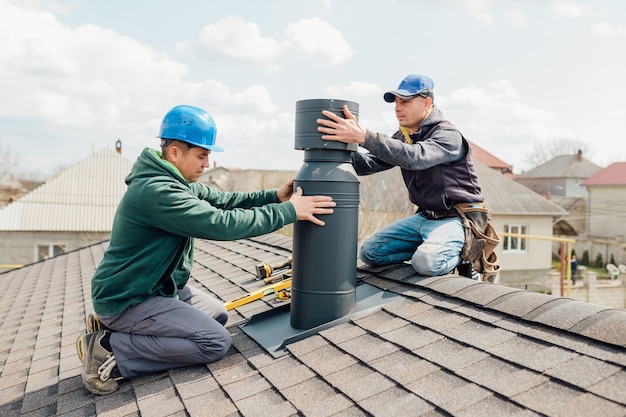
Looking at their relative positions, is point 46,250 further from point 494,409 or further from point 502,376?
point 494,409

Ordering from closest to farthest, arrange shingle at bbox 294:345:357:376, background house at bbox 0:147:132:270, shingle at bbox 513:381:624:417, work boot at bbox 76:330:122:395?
shingle at bbox 513:381:624:417 < shingle at bbox 294:345:357:376 < work boot at bbox 76:330:122:395 < background house at bbox 0:147:132:270

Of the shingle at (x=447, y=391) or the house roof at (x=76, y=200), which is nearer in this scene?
the shingle at (x=447, y=391)

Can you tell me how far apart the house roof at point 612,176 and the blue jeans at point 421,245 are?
145 feet

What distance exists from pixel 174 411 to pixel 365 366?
37.2 inches

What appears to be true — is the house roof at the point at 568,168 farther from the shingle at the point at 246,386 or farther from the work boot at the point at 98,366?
the work boot at the point at 98,366

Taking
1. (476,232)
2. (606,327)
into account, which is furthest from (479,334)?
(476,232)

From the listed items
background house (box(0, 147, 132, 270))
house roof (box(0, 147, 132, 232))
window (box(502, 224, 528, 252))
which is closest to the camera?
background house (box(0, 147, 132, 270))

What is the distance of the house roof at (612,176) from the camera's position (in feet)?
139

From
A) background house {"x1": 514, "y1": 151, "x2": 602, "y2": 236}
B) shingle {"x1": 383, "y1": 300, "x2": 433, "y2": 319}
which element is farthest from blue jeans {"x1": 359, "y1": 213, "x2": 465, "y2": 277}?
background house {"x1": 514, "y1": 151, "x2": 602, "y2": 236}

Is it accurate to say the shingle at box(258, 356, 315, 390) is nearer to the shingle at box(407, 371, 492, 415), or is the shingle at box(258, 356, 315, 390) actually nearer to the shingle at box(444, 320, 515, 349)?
the shingle at box(407, 371, 492, 415)

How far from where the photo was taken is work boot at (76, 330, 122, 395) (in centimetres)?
294

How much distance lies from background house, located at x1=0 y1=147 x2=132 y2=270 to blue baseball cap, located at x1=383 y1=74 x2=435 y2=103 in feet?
73.2

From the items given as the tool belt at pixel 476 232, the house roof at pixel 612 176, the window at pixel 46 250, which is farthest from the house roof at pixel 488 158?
the tool belt at pixel 476 232

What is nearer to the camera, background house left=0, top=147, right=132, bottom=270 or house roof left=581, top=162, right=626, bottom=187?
background house left=0, top=147, right=132, bottom=270
